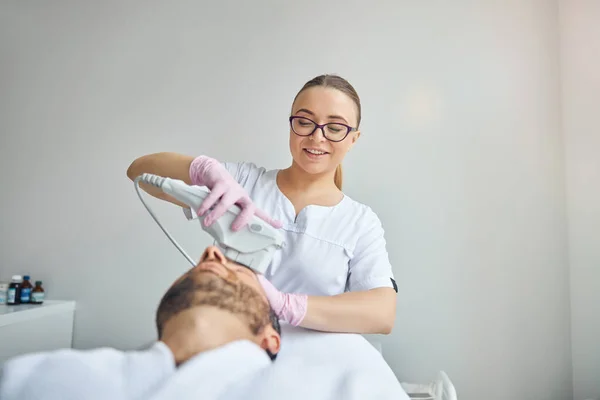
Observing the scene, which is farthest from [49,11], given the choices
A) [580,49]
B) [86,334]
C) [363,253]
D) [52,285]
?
[580,49]

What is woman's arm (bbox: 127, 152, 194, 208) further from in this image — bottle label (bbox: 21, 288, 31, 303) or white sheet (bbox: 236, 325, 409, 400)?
bottle label (bbox: 21, 288, 31, 303)

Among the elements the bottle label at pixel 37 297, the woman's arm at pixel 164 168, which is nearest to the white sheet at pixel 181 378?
the woman's arm at pixel 164 168

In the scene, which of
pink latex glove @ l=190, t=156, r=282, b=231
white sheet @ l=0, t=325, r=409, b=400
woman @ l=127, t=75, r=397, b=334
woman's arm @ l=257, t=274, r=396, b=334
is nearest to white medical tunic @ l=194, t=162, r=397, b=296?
woman @ l=127, t=75, r=397, b=334

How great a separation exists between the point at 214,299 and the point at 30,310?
137 cm

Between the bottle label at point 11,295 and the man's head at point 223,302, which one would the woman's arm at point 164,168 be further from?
the bottle label at point 11,295

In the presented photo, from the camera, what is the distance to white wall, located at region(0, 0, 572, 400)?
1856mm

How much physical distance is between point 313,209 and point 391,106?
85 centimetres

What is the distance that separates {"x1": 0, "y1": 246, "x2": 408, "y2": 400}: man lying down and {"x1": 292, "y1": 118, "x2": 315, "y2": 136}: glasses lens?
1.77 ft

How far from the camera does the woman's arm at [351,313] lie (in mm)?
1043

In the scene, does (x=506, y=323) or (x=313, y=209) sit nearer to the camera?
(x=313, y=209)

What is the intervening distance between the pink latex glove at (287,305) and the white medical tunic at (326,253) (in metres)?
0.24

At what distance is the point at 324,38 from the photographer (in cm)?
204

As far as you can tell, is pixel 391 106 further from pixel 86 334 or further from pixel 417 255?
pixel 86 334

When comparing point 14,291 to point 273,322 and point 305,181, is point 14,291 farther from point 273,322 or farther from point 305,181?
point 273,322
